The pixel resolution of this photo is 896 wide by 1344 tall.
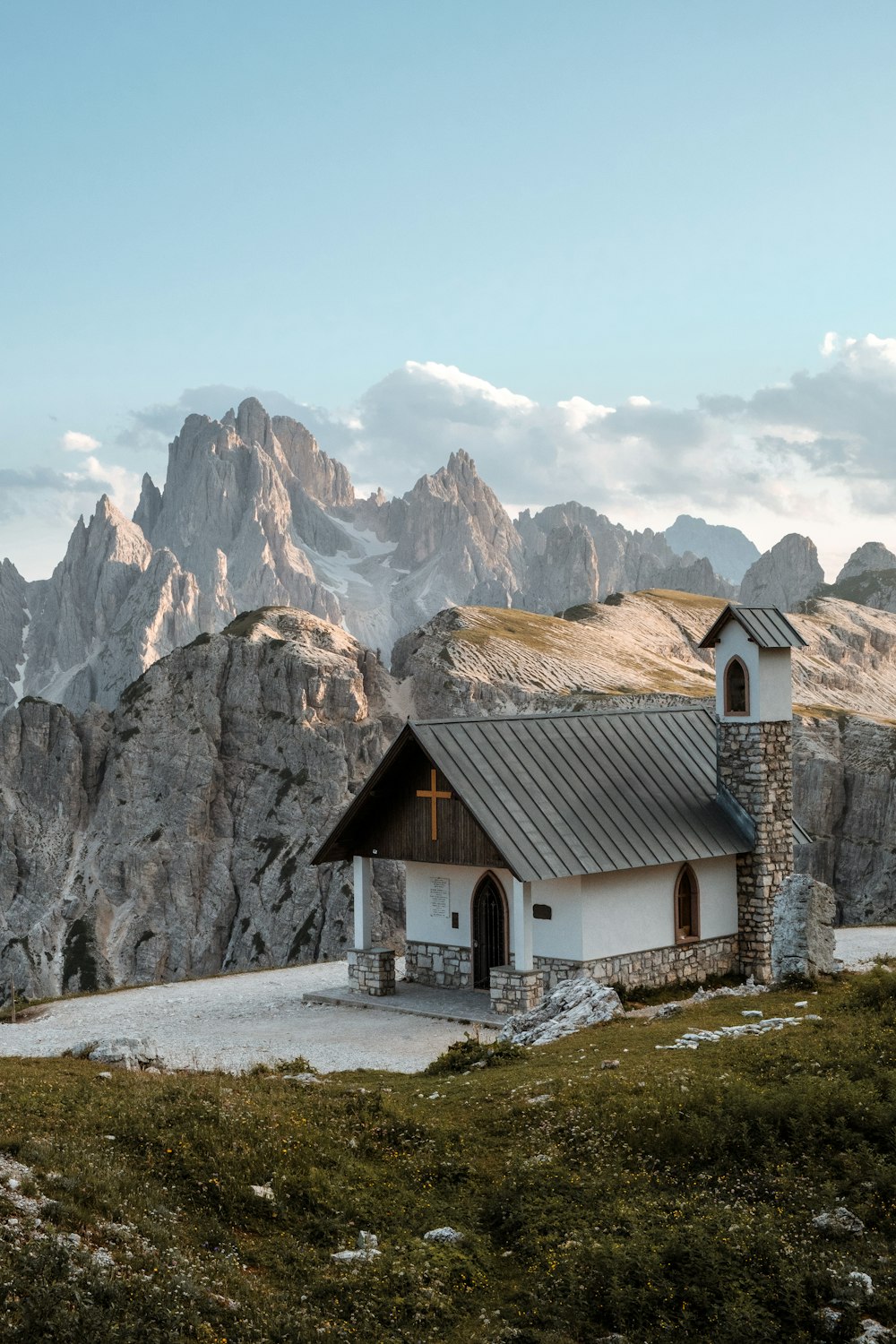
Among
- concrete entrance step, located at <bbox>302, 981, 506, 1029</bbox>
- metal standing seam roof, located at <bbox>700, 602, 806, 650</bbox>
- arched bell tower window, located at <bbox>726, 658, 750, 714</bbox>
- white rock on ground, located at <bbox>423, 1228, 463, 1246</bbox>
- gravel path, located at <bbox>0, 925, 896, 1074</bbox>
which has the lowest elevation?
gravel path, located at <bbox>0, 925, 896, 1074</bbox>

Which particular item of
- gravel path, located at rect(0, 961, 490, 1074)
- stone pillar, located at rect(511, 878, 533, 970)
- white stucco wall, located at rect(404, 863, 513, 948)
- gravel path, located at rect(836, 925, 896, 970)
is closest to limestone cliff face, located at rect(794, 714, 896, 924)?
gravel path, located at rect(836, 925, 896, 970)

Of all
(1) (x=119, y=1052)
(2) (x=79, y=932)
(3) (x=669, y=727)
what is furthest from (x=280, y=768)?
(1) (x=119, y=1052)

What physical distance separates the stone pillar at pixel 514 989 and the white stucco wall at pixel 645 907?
134cm

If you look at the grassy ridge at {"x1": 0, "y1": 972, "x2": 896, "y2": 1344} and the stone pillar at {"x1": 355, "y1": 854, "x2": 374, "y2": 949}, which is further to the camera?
the stone pillar at {"x1": 355, "y1": 854, "x2": 374, "y2": 949}

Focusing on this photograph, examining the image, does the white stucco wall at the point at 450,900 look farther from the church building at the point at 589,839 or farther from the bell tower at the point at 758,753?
the bell tower at the point at 758,753

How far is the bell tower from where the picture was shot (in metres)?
30.2

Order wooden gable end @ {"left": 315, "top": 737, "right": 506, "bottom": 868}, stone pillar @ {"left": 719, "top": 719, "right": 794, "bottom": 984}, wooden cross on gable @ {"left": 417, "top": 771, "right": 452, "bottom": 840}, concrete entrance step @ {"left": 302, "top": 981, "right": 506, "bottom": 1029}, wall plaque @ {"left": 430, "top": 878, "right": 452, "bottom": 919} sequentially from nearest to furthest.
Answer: concrete entrance step @ {"left": 302, "top": 981, "right": 506, "bottom": 1029} → wooden gable end @ {"left": 315, "top": 737, "right": 506, "bottom": 868} → wooden cross on gable @ {"left": 417, "top": 771, "right": 452, "bottom": 840} → wall plaque @ {"left": 430, "top": 878, "right": 452, "bottom": 919} → stone pillar @ {"left": 719, "top": 719, "right": 794, "bottom": 984}

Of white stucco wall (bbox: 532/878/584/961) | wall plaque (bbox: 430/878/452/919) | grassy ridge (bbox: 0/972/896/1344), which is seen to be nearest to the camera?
grassy ridge (bbox: 0/972/896/1344)

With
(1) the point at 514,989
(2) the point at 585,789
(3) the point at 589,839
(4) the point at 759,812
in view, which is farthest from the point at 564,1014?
(4) the point at 759,812

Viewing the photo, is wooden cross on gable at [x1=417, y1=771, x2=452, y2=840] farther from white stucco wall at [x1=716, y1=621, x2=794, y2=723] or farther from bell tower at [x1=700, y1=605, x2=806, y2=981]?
white stucco wall at [x1=716, y1=621, x2=794, y2=723]

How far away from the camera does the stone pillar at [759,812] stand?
30.2 meters

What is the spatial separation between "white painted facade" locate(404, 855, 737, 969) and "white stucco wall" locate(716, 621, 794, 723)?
3680 millimetres

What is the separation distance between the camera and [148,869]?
369 ft

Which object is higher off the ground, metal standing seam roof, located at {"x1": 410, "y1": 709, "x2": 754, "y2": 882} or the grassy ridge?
metal standing seam roof, located at {"x1": 410, "y1": 709, "x2": 754, "y2": 882}
